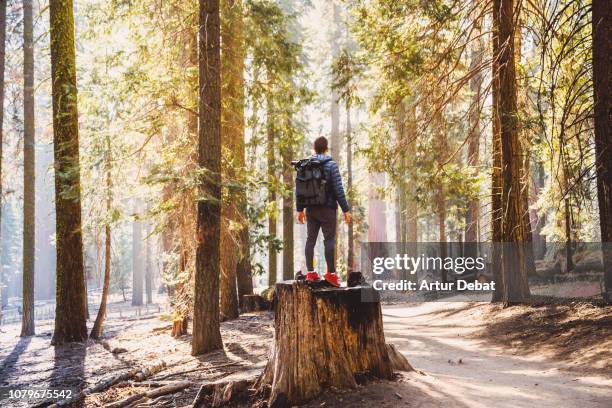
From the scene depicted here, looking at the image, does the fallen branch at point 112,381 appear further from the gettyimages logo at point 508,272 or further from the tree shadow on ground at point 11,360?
the gettyimages logo at point 508,272

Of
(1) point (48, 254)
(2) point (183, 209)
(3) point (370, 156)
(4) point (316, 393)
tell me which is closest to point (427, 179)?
(3) point (370, 156)

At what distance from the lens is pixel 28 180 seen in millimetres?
16953

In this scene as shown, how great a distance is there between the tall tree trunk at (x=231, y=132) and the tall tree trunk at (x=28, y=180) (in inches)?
318

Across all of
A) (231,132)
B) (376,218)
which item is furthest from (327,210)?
(376,218)

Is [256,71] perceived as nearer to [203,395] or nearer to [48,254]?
[203,395]

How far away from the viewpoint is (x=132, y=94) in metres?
9.60

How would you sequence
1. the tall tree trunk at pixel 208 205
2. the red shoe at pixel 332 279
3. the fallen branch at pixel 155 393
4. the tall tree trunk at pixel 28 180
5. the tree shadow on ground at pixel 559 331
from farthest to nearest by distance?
1. the tall tree trunk at pixel 28 180
2. the tall tree trunk at pixel 208 205
3. the tree shadow on ground at pixel 559 331
4. the fallen branch at pixel 155 393
5. the red shoe at pixel 332 279

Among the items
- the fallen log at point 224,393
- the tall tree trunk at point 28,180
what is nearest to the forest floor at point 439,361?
the fallen log at point 224,393

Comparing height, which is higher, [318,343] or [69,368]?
[318,343]

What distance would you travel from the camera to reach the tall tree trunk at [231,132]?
1038 centimetres

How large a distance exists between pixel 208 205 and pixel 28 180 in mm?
11504

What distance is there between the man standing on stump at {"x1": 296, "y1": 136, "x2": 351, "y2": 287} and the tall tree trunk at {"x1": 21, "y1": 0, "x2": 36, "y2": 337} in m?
13.9

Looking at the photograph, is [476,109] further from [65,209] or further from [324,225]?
[65,209]

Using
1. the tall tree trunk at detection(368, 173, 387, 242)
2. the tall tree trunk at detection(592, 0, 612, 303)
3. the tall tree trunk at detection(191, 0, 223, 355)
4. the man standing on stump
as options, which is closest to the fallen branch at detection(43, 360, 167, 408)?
the tall tree trunk at detection(191, 0, 223, 355)
